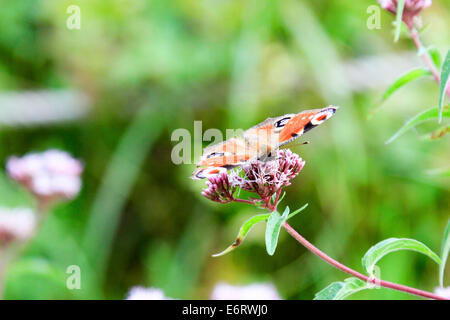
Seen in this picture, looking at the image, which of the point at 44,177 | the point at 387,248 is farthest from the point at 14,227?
the point at 387,248

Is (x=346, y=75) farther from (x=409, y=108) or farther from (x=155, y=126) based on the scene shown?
(x=155, y=126)

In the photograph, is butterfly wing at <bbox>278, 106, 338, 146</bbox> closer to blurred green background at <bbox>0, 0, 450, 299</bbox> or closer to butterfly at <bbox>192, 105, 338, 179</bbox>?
butterfly at <bbox>192, 105, 338, 179</bbox>

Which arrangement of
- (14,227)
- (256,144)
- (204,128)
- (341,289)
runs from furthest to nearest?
(204,128), (14,227), (256,144), (341,289)

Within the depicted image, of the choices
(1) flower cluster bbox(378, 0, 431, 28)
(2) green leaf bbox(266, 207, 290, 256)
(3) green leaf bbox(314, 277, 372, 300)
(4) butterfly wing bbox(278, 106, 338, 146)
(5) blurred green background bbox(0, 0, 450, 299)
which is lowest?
(3) green leaf bbox(314, 277, 372, 300)

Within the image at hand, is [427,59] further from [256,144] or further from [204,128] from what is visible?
[204,128]

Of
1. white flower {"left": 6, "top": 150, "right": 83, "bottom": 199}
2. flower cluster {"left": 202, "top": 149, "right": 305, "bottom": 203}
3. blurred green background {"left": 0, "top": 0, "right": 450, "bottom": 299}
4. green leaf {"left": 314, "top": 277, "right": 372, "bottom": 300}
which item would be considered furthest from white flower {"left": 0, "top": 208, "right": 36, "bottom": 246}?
blurred green background {"left": 0, "top": 0, "right": 450, "bottom": 299}

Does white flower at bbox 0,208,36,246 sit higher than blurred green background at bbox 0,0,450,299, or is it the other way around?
blurred green background at bbox 0,0,450,299
